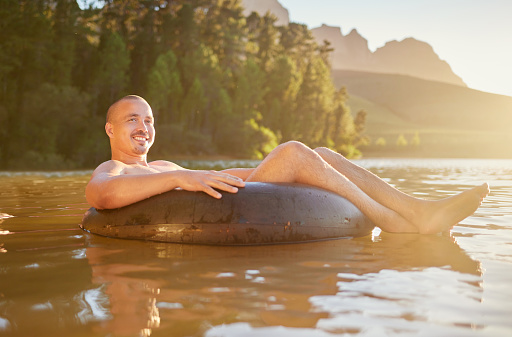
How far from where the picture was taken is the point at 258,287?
284 centimetres

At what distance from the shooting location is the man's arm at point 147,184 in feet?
13.6

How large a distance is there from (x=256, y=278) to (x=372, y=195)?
217cm

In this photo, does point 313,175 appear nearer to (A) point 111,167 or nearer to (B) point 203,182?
(B) point 203,182

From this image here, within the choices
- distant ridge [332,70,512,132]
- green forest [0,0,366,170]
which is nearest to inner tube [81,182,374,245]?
green forest [0,0,366,170]

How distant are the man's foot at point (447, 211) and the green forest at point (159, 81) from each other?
25.3m

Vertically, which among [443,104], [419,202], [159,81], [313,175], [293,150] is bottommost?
[419,202]

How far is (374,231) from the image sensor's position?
522 cm

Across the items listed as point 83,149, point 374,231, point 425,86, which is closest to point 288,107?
point 83,149

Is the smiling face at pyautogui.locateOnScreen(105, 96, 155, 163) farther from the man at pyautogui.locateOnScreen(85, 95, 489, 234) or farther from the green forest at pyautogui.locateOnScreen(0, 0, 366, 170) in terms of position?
the green forest at pyautogui.locateOnScreen(0, 0, 366, 170)

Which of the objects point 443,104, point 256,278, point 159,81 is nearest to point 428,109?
point 443,104

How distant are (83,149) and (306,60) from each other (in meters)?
49.0

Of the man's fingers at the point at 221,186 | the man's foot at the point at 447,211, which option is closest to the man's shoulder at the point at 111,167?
the man's fingers at the point at 221,186

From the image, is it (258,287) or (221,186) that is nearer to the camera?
(258,287)

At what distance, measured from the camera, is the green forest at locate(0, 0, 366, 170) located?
2777cm
